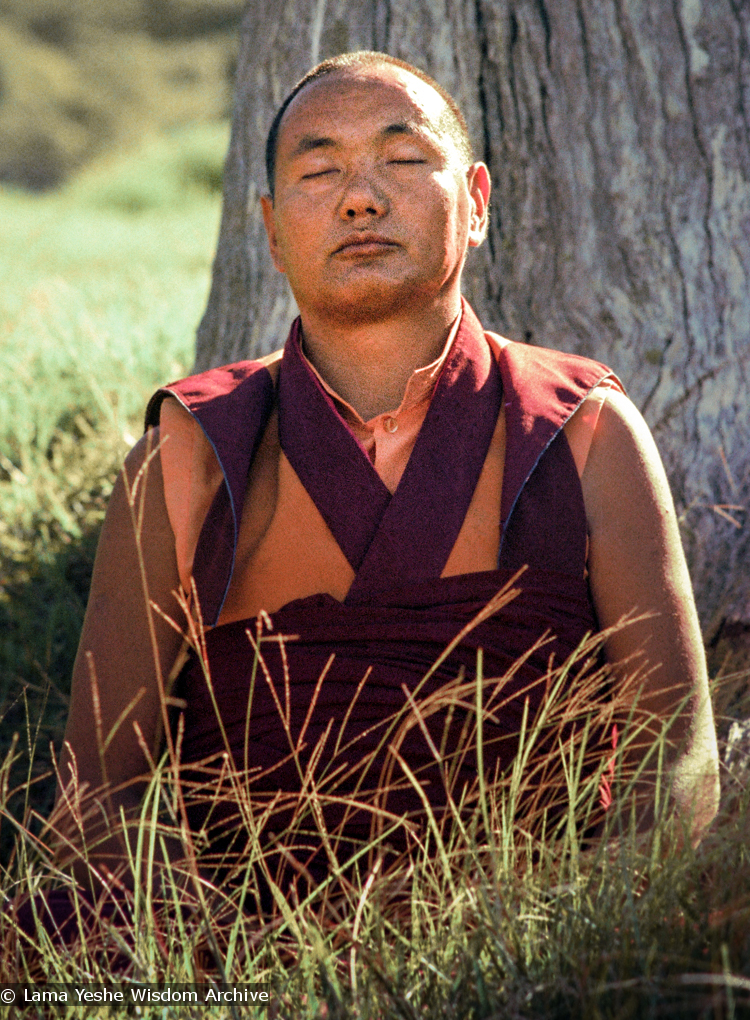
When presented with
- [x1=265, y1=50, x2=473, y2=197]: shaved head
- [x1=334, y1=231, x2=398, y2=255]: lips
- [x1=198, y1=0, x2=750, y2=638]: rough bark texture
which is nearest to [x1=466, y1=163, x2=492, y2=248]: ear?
[x1=265, y1=50, x2=473, y2=197]: shaved head

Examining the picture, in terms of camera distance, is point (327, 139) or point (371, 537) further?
point (327, 139)

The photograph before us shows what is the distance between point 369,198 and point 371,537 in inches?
26.3

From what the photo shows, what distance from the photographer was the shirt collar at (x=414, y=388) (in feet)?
7.36

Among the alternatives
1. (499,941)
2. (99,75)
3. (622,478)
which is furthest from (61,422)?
(99,75)

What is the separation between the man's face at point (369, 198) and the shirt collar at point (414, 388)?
111mm

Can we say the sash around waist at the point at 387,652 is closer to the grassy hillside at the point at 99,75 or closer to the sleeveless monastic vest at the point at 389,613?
the sleeveless monastic vest at the point at 389,613

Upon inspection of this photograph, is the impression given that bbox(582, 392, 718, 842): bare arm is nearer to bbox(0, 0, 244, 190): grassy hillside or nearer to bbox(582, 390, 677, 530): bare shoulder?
bbox(582, 390, 677, 530): bare shoulder

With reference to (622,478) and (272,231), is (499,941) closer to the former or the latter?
(622,478)

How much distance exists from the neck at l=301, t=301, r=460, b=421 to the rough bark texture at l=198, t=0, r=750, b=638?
103cm

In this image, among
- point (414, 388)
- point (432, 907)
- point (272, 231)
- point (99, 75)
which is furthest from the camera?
point (99, 75)

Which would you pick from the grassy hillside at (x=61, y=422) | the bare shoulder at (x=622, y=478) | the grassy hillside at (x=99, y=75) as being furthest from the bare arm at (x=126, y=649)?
the grassy hillside at (x=99, y=75)

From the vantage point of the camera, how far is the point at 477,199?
8.16 ft

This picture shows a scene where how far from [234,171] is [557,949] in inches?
121

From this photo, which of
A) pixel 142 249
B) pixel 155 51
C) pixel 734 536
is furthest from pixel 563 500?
pixel 155 51
